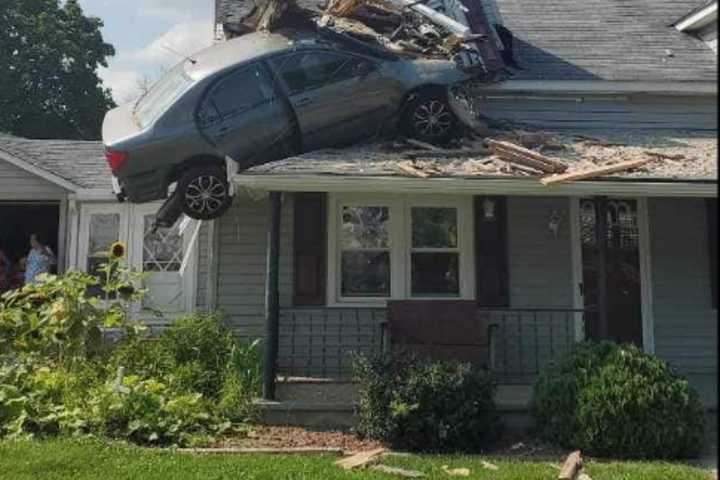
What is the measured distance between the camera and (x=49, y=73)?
3869cm

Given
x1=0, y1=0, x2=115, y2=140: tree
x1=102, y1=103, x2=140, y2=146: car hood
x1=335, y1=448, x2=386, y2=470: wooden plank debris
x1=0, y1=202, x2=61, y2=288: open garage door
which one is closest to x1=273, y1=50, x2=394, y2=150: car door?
x1=102, y1=103, x2=140, y2=146: car hood

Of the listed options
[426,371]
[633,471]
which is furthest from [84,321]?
[633,471]

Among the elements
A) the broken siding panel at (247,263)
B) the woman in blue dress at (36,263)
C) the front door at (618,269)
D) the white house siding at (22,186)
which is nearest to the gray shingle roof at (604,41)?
the front door at (618,269)

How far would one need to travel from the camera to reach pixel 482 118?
10.8 metres

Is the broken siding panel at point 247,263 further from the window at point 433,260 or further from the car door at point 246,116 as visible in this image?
the window at point 433,260

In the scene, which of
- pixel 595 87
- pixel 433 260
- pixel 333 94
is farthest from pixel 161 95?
pixel 595 87

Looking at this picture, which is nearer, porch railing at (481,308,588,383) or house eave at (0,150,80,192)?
porch railing at (481,308,588,383)

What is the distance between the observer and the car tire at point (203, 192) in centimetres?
918

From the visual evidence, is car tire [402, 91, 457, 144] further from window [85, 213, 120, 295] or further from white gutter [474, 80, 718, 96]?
window [85, 213, 120, 295]

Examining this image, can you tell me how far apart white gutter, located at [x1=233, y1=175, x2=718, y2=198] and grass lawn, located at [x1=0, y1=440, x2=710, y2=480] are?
9.92 ft

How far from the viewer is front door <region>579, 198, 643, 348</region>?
1055 cm

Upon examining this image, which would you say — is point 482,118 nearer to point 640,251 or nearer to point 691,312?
point 640,251

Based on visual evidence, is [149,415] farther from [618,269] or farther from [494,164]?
[618,269]

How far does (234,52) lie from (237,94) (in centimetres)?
75
